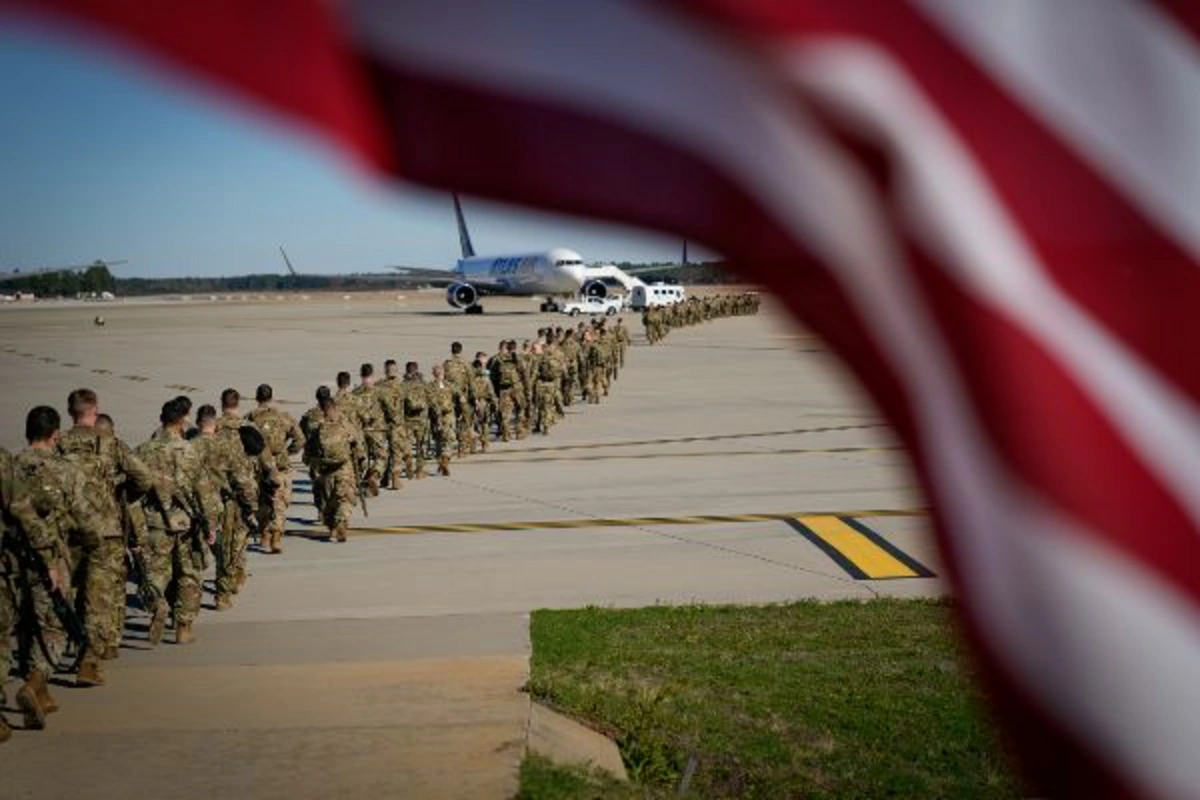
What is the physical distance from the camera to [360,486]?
15.6 metres

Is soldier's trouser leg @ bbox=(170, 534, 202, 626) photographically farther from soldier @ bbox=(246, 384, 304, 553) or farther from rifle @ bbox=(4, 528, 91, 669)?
soldier @ bbox=(246, 384, 304, 553)

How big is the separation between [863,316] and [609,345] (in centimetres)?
2594

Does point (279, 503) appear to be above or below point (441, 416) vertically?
below

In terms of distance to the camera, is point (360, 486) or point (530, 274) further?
point (530, 274)

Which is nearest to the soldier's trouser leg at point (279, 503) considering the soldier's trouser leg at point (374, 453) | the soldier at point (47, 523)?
the soldier's trouser leg at point (374, 453)

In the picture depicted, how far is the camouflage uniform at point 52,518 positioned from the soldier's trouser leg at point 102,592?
9 cm

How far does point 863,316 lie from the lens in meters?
1.83

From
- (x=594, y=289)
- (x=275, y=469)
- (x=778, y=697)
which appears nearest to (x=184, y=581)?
(x=275, y=469)

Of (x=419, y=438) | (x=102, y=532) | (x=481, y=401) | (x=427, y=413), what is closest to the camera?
(x=102, y=532)

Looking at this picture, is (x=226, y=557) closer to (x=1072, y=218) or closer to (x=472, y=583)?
(x=472, y=583)

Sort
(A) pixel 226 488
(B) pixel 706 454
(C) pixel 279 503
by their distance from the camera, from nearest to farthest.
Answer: (A) pixel 226 488, (C) pixel 279 503, (B) pixel 706 454

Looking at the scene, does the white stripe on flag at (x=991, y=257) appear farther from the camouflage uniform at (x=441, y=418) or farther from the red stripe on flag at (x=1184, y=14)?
the camouflage uniform at (x=441, y=418)

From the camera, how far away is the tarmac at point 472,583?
22.4 feet

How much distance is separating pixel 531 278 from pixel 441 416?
4494 centimetres
